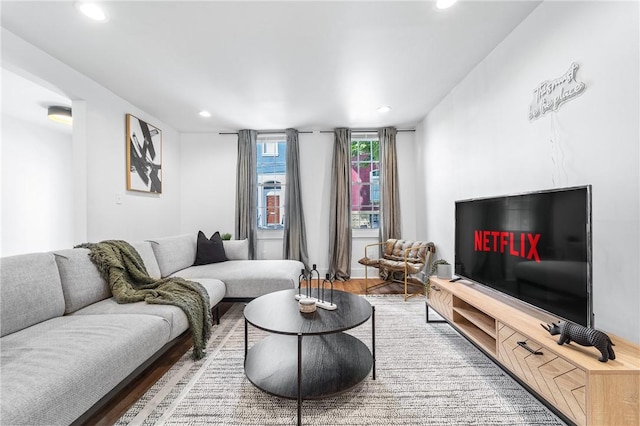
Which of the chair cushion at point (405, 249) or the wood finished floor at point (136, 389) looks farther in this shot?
the chair cushion at point (405, 249)

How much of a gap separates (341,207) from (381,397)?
3183 millimetres

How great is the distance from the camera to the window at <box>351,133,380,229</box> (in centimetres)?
482

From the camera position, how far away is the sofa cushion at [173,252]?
294 centimetres

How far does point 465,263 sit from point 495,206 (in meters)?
0.64

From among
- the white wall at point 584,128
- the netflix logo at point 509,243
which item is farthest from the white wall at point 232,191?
the netflix logo at point 509,243

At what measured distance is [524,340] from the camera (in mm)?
1484

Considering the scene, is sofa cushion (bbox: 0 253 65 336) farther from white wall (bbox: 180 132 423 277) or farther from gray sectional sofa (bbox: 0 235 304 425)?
white wall (bbox: 180 132 423 277)

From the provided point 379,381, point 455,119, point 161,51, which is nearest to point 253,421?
point 379,381

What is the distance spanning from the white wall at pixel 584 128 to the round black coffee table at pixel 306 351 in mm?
1355

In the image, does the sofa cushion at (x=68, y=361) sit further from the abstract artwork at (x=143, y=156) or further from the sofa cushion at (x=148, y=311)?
the abstract artwork at (x=143, y=156)

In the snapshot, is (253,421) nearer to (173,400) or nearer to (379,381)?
(173,400)

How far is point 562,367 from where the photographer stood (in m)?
A: 1.24

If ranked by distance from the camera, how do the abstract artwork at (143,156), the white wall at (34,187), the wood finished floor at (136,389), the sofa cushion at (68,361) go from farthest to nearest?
the white wall at (34,187)
the abstract artwork at (143,156)
the wood finished floor at (136,389)
the sofa cushion at (68,361)

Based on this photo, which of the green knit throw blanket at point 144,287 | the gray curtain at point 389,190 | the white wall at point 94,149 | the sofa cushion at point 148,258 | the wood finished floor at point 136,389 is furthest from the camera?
the gray curtain at point 389,190
